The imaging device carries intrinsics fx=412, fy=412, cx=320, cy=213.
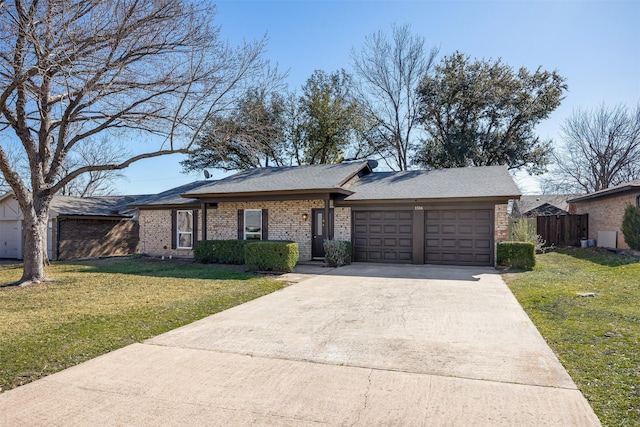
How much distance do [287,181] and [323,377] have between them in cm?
1200

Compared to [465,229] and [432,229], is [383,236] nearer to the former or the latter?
[432,229]

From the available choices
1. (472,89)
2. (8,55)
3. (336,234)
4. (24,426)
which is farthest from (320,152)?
(24,426)

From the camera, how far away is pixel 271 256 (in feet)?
39.1

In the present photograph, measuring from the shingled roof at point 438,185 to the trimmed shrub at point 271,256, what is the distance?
3504 mm

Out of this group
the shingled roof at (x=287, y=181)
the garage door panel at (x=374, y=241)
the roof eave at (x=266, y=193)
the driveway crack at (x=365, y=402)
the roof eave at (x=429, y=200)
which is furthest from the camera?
the garage door panel at (x=374, y=241)

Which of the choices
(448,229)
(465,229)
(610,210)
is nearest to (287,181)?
(448,229)

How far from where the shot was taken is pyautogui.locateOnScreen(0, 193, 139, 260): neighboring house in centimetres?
1780

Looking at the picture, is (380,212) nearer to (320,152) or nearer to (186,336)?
(186,336)

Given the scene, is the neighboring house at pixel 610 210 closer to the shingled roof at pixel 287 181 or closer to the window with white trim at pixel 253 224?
the shingled roof at pixel 287 181

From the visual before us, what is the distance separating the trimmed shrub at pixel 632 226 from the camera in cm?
1459

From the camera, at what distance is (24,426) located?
117 inches

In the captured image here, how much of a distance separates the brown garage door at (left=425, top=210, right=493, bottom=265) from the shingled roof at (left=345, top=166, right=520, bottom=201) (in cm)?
68

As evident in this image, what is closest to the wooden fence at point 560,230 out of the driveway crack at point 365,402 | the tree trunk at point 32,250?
the driveway crack at point 365,402

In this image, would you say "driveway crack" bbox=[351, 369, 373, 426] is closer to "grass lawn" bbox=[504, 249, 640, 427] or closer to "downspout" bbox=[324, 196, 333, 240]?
"grass lawn" bbox=[504, 249, 640, 427]
